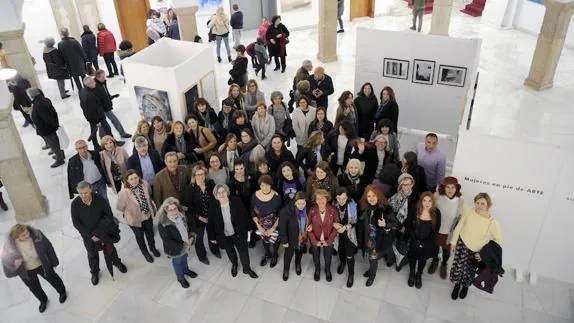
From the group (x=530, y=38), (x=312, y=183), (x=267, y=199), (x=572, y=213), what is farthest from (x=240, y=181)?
(x=530, y=38)

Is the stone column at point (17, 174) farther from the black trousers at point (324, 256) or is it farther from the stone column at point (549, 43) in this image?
the stone column at point (549, 43)

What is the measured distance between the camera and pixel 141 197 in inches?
266

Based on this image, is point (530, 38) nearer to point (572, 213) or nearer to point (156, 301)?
point (572, 213)

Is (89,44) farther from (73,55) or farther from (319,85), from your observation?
(319,85)

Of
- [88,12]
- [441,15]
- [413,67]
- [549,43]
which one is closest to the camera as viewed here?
[413,67]

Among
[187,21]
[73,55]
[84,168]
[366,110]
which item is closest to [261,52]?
[187,21]

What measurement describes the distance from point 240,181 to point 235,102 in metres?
2.47

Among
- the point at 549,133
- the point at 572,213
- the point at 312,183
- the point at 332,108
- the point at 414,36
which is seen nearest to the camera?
the point at 572,213

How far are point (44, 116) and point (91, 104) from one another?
0.91 metres

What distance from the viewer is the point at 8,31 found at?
1065 centimetres

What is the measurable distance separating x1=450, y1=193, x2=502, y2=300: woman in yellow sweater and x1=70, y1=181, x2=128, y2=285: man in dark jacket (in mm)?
4532

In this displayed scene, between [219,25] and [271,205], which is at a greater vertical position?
[219,25]

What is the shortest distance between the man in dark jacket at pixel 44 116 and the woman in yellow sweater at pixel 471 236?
729 centimetres

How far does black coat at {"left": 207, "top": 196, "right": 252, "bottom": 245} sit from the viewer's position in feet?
20.8
